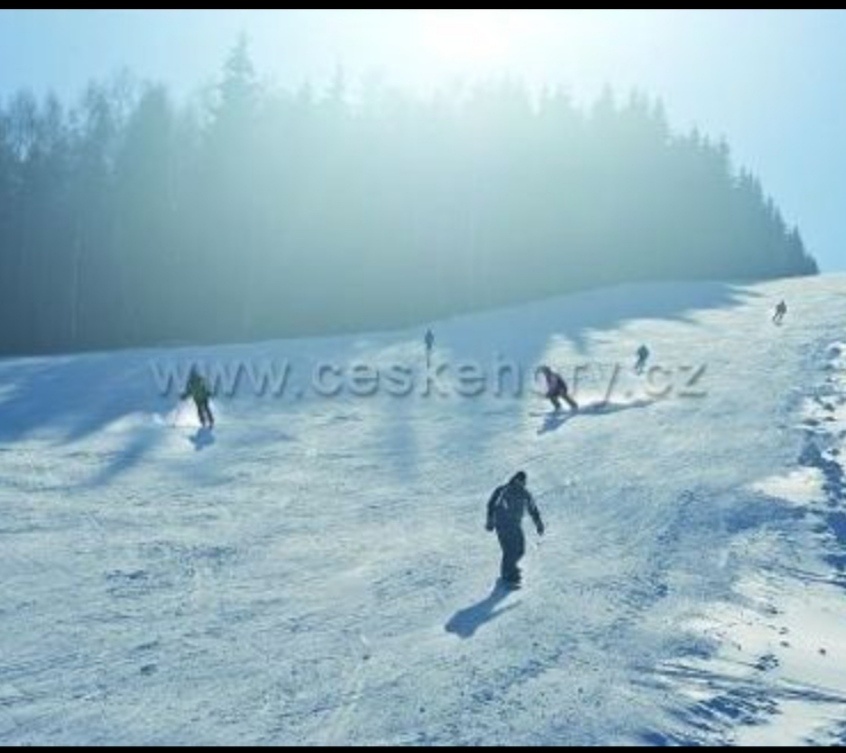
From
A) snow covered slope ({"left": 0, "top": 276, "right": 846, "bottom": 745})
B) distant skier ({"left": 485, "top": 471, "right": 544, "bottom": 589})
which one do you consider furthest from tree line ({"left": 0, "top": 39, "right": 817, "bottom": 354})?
distant skier ({"left": 485, "top": 471, "right": 544, "bottom": 589})

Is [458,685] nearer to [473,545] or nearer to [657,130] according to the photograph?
[473,545]

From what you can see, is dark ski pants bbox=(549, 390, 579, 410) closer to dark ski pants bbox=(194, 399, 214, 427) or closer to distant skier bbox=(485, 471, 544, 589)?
dark ski pants bbox=(194, 399, 214, 427)

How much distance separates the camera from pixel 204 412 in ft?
94.8

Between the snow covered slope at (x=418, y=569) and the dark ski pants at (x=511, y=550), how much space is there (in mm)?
299

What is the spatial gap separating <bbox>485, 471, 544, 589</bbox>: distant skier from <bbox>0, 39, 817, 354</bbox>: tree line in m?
43.2

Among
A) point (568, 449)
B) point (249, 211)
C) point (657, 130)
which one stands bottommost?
point (568, 449)

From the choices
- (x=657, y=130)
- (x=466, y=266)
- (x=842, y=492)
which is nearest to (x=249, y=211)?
(x=466, y=266)

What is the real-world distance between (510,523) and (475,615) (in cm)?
177

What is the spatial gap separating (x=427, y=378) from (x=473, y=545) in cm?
1901

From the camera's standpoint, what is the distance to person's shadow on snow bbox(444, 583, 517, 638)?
13891 mm

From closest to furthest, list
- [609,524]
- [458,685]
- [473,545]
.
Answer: [458,685] → [473,545] → [609,524]

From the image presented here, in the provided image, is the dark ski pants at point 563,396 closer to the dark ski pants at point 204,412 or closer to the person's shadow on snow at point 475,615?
the dark ski pants at point 204,412

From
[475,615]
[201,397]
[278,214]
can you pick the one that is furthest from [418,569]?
[278,214]

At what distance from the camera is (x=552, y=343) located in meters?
45.5
